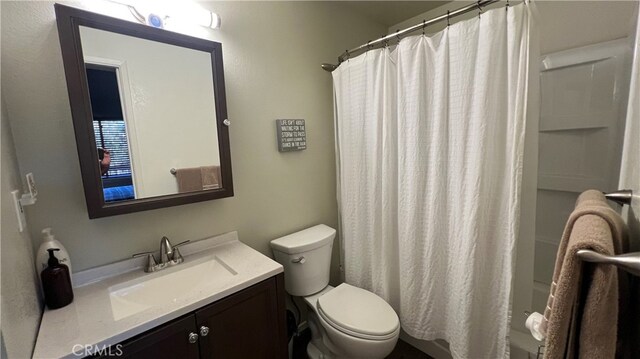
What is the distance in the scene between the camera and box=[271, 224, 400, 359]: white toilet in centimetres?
126

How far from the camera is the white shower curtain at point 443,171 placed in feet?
3.65

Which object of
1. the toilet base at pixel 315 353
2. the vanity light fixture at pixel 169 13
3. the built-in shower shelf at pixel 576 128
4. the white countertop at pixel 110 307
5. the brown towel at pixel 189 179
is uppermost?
the vanity light fixture at pixel 169 13


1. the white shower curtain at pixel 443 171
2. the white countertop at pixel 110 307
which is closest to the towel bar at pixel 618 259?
the white shower curtain at pixel 443 171

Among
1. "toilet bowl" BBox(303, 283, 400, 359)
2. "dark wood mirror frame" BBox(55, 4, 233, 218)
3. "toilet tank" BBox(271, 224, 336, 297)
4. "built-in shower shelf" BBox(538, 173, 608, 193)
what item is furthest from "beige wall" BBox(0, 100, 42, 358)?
"built-in shower shelf" BBox(538, 173, 608, 193)

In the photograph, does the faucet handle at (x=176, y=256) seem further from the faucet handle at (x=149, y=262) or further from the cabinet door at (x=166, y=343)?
the cabinet door at (x=166, y=343)

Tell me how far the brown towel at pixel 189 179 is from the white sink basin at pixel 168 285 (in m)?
0.38

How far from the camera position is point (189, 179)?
4.31 ft

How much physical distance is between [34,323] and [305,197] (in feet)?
4.51

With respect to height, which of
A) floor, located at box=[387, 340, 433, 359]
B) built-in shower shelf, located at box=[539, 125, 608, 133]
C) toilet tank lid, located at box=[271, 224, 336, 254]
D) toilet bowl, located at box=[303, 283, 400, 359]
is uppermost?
built-in shower shelf, located at box=[539, 125, 608, 133]

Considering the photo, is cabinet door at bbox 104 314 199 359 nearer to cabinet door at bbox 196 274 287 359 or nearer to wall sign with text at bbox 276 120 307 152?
cabinet door at bbox 196 274 287 359

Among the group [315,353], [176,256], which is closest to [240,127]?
[176,256]

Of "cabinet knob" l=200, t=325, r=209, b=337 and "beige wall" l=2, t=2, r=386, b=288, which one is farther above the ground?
"beige wall" l=2, t=2, r=386, b=288

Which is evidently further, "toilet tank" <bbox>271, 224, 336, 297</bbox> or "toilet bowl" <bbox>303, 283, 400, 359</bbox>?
"toilet tank" <bbox>271, 224, 336, 297</bbox>

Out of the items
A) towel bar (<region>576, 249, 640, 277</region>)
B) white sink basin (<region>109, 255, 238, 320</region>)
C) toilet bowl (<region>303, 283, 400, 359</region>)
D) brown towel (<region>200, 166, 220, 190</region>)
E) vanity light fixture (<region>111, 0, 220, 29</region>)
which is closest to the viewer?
towel bar (<region>576, 249, 640, 277</region>)
